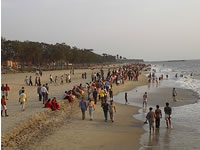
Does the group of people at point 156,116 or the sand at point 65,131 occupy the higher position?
the group of people at point 156,116

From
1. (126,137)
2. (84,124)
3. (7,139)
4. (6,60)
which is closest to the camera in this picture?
(7,139)

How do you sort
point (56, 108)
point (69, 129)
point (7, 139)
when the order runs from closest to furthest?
1. point (7, 139)
2. point (69, 129)
3. point (56, 108)

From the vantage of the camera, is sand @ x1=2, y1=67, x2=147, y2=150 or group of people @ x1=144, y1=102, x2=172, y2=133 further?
group of people @ x1=144, y1=102, x2=172, y2=133

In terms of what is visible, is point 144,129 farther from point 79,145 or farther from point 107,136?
point 79,145

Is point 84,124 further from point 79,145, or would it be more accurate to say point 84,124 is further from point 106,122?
point 79,145

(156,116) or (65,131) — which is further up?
(156,116)

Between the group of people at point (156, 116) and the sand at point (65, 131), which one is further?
the group of people at point (156, 116)

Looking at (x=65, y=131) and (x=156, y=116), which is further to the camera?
(x=156, y=116)

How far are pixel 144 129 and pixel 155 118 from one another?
0.86 m

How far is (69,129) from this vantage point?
41.7 ft

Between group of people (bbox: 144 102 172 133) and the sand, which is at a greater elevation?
group of people (bbox: 144 102 172 133)

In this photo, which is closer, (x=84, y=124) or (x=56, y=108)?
(x=84, y=124)

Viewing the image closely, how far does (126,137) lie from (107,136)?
2.91ft

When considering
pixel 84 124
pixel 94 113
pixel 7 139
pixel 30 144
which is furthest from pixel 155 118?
pixel 7 139
